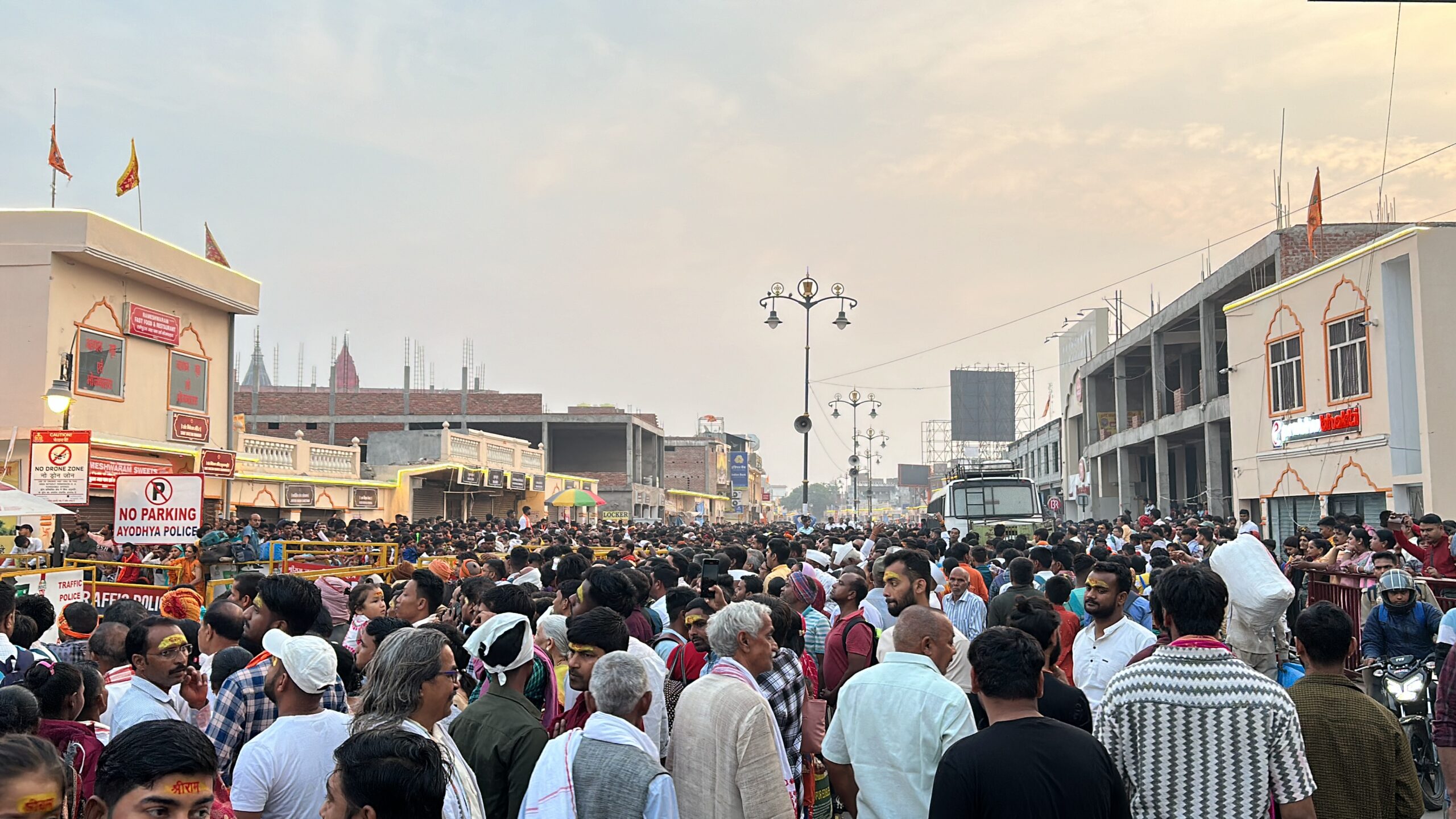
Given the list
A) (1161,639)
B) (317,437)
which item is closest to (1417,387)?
(1161,639)

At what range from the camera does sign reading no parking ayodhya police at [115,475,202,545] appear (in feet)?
44.8

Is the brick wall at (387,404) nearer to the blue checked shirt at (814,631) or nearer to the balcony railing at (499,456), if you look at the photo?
the balcony railing at (499,456)

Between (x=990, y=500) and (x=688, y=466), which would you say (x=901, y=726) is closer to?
(x=990, y=500)

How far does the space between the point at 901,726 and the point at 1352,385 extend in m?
26.2

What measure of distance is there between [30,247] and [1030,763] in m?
25.1

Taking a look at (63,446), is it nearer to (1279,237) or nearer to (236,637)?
(236,637)

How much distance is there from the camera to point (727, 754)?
14.3 ft

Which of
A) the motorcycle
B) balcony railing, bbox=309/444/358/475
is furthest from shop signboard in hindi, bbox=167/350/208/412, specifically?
the motorcycle

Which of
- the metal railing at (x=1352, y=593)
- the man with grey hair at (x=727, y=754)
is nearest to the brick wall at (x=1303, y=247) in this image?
the metal railing at (x=1352, y=593)

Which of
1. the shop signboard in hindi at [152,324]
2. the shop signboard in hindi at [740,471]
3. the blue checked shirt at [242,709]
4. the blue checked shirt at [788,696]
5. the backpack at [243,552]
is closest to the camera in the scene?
the blue checked shirt at [242,709]

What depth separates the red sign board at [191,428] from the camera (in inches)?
1064

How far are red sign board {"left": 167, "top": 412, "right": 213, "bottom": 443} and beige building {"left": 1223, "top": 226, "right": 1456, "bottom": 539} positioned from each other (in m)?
27.8

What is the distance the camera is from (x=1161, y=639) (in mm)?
5473

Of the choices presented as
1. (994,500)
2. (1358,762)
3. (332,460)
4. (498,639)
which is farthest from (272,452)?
(1358,762)
